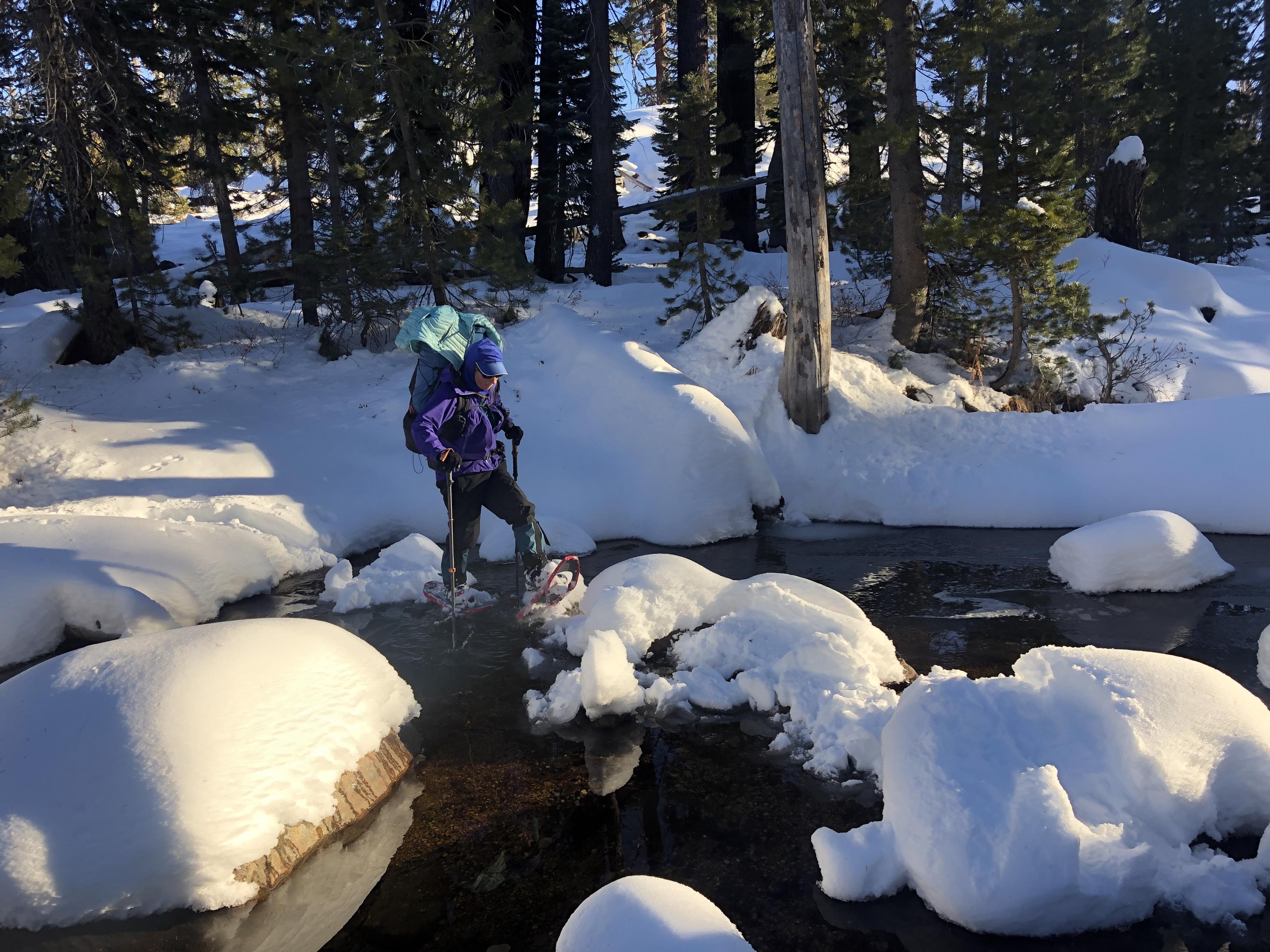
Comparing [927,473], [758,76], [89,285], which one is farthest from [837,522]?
[758,76]

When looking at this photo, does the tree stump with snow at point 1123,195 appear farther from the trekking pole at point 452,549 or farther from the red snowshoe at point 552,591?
the trekking pole at point 452,549

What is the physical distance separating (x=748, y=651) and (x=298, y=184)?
11364mm

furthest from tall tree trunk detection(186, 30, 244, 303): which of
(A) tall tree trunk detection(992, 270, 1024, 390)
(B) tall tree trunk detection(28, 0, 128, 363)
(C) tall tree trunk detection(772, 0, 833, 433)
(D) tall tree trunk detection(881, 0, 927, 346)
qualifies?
(A) tall tree trunk detection(992, 270, 1024, 390)

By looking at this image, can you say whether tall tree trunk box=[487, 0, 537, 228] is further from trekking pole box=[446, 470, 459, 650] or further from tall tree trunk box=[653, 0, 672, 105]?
trekking pole box=[446, 470, 459, 650]

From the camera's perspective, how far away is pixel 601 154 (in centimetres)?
1638

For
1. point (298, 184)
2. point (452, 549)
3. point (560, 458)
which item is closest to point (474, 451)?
point (452, 549)

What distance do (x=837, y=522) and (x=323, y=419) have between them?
21.8 ft

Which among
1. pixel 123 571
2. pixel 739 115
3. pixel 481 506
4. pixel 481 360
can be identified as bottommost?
pixel 123 571

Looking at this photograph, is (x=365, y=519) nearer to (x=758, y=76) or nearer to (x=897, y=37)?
(x=897, y=37)

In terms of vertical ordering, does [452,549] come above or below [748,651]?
above

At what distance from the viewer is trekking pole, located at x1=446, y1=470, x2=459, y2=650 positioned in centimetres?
571

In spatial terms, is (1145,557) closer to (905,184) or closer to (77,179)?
(905,184)

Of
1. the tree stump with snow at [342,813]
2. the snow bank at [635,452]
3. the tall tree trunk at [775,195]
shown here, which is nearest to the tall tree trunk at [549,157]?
the tall tree trunk at [775,195]

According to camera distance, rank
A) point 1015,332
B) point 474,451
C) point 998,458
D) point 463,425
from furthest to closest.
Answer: point 1015,332, point 998,458, point 474,451, point 463,425
